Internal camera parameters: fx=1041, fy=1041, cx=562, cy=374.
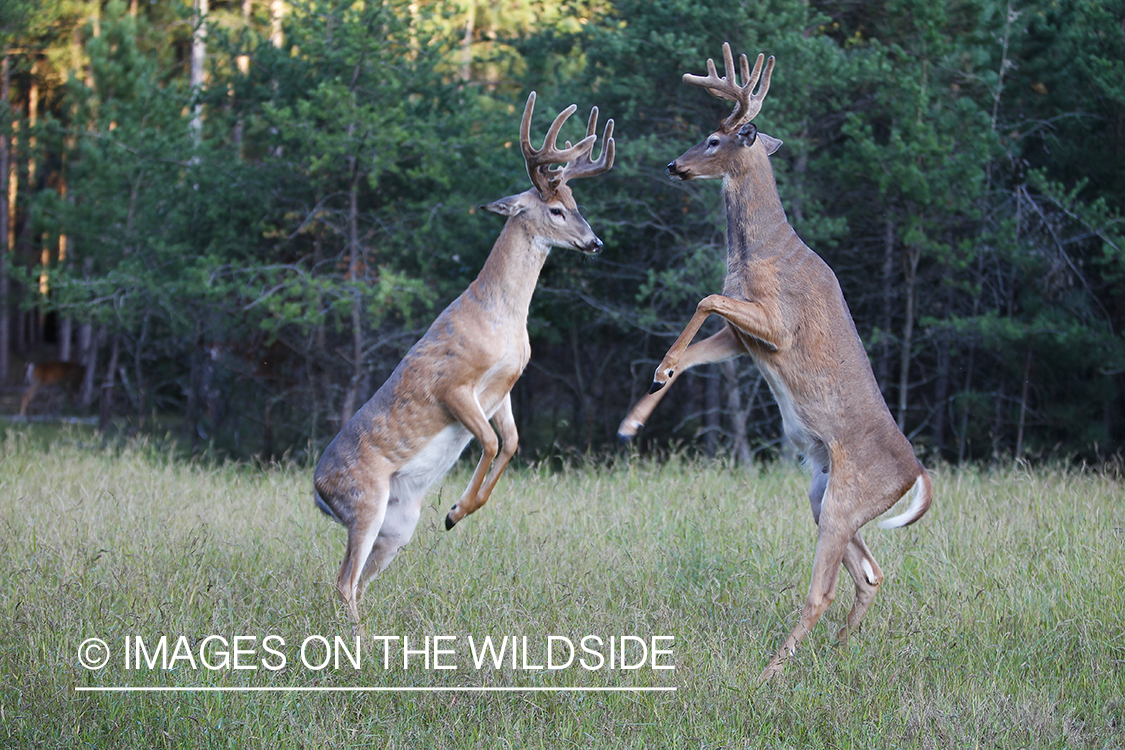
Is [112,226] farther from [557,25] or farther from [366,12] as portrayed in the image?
[557,25]

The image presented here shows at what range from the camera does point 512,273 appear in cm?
530

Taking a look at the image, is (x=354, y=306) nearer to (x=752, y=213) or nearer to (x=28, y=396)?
(x=752, y=213)

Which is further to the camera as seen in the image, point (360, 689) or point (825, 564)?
point (825, 564)

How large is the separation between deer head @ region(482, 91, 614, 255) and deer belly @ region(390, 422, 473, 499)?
1085 millimetres

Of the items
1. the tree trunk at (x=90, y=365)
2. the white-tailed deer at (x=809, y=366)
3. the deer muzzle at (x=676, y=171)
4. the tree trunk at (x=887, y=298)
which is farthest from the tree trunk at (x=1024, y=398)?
the tree trunk at (x=90, y=365)

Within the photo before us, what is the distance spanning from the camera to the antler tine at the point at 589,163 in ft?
17.5

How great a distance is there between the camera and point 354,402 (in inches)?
520

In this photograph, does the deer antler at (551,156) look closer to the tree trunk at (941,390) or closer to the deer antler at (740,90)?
the deer antler at (740,90)

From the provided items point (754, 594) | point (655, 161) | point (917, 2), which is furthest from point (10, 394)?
point (754, 594)

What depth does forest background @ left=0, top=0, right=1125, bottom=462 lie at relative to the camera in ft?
38.6

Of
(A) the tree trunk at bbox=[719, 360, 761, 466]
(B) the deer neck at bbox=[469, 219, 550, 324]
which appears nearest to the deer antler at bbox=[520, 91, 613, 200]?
(B) the deer neck at bbox=[469, 219, 550, 324]

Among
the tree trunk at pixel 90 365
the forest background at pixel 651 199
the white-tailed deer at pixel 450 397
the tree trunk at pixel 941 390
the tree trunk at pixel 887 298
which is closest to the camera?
the white-tailed deer at pixel 450 397
